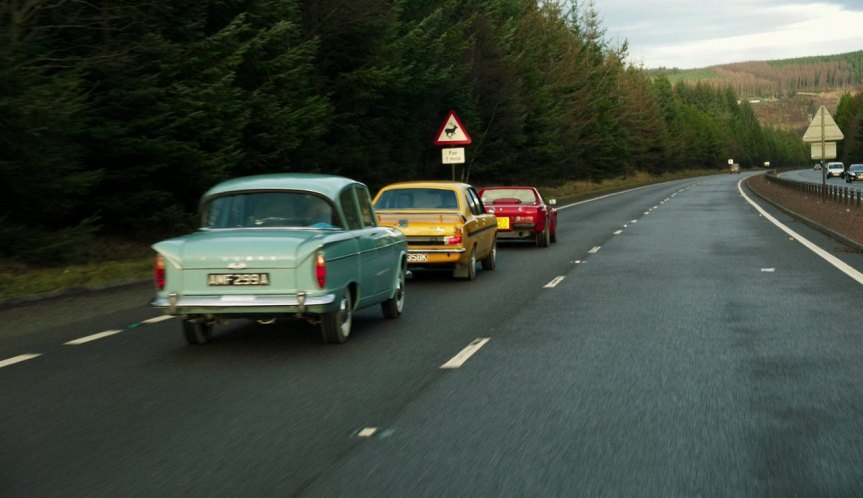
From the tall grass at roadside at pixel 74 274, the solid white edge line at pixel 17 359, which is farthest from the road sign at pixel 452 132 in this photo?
the solid white edge line at pixel 17 359

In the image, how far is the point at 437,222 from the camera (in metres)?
15.4

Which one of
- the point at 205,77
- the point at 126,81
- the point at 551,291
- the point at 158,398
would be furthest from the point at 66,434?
the point at 205,77

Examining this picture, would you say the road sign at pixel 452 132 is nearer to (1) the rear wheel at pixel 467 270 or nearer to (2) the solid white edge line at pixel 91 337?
(1) the rear wheel at pixel 467 270

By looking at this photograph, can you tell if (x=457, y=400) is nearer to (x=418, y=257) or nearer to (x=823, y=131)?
(x=418, y=257)

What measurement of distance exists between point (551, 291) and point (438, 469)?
8970mm

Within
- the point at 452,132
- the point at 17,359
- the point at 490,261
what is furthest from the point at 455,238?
the point at 452,132

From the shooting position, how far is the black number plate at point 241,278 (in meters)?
9.05

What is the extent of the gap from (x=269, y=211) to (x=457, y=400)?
11.8 ft

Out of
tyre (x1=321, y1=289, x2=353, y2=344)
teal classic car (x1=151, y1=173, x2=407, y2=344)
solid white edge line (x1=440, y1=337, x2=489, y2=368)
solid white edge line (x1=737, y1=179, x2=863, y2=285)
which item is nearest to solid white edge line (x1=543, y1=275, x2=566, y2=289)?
solid white edge line (x1=737, y1=179, x2=863, y2=285)

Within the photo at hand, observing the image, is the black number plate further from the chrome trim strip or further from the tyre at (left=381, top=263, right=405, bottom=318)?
the chrome trim strip

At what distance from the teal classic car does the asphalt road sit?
40 centimetres

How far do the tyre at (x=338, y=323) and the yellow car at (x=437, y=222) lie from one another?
17.2ft

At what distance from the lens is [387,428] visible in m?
6.38

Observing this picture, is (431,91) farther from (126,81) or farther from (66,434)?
(66,434)
